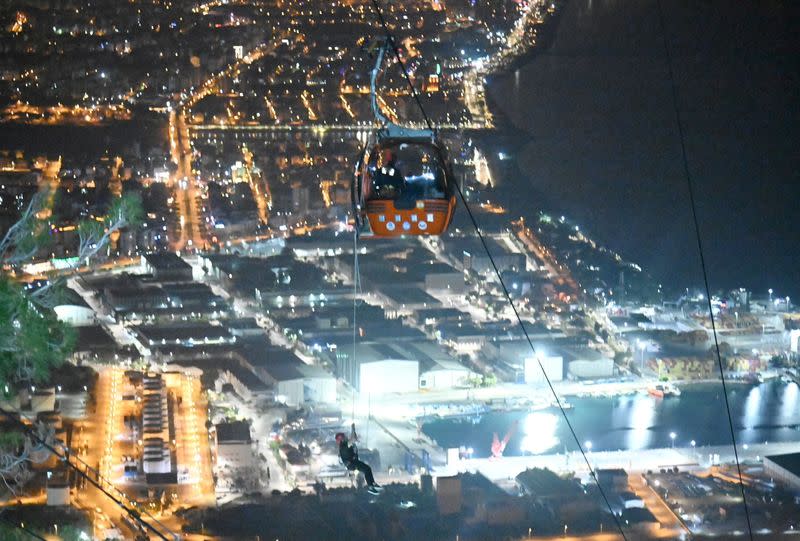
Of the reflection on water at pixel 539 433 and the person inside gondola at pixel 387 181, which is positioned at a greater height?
the reflection on water at pixel 539 433

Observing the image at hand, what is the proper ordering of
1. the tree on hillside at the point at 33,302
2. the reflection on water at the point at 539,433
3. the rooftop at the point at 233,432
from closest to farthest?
the tree on hillside at the point at 33,302 < the rooftop at the point at 233,432 < the reflection on water at the point at 539,433

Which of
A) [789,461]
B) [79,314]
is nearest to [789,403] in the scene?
[789,461]

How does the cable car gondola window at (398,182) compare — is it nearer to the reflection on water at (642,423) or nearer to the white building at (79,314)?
the reflection on water at (642,423)

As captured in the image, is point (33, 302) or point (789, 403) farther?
point (789, 403)

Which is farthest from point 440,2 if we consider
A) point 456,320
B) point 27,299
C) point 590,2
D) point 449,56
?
point 27,299

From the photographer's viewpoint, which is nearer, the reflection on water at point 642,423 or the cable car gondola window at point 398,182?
the cable car gondola window at point 398,182

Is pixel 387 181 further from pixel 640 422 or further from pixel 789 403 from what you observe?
pixel 789 403

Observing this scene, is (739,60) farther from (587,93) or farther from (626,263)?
(626,263)

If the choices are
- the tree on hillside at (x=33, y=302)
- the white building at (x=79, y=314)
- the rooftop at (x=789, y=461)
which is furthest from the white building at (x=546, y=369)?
the tree on hillside at (x=33, y=302)

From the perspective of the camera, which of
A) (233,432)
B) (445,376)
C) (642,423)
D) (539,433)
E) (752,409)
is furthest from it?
(752,409)
